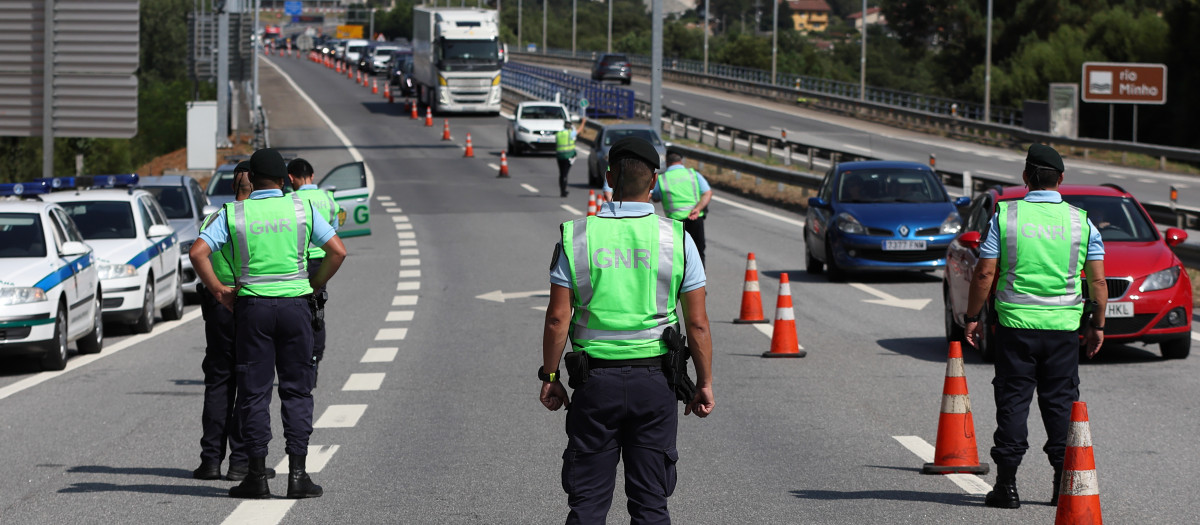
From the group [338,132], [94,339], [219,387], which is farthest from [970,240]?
[338,132]

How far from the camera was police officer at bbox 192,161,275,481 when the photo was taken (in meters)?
8.53

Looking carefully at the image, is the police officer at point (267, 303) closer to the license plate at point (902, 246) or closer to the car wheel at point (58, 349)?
the car wheel at point (58, 349)

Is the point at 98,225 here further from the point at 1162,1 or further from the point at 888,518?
the point at 1162,1

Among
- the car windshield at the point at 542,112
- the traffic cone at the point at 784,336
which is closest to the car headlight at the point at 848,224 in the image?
the traffic cone at the point at 784,336

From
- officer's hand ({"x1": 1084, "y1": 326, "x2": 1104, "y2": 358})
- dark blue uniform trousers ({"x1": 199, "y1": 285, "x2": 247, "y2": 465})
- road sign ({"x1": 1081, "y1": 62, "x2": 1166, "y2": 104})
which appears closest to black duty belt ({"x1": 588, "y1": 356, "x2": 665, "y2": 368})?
officer's hand ({"x1": 1084, "y1": 326, "x2": 1104, "y2": 358})

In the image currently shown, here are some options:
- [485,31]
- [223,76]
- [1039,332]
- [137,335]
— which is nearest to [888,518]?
[1039,332]

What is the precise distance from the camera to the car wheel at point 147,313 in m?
16.9

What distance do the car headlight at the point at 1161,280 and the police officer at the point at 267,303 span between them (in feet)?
25.2

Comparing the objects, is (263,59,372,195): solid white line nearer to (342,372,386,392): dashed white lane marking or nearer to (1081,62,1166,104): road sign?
(342,372,386,392): dashed white lane marking

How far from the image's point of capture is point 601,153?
39.0 m

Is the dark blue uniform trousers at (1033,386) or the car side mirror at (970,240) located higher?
the car side mirror at (970,240)

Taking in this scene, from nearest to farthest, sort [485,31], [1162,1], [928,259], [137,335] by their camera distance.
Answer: [137,335] < [928,259] < [485,31] < [1162,1]

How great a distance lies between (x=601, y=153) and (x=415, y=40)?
102 ft

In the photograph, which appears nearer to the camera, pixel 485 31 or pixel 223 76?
pixel 223 76
